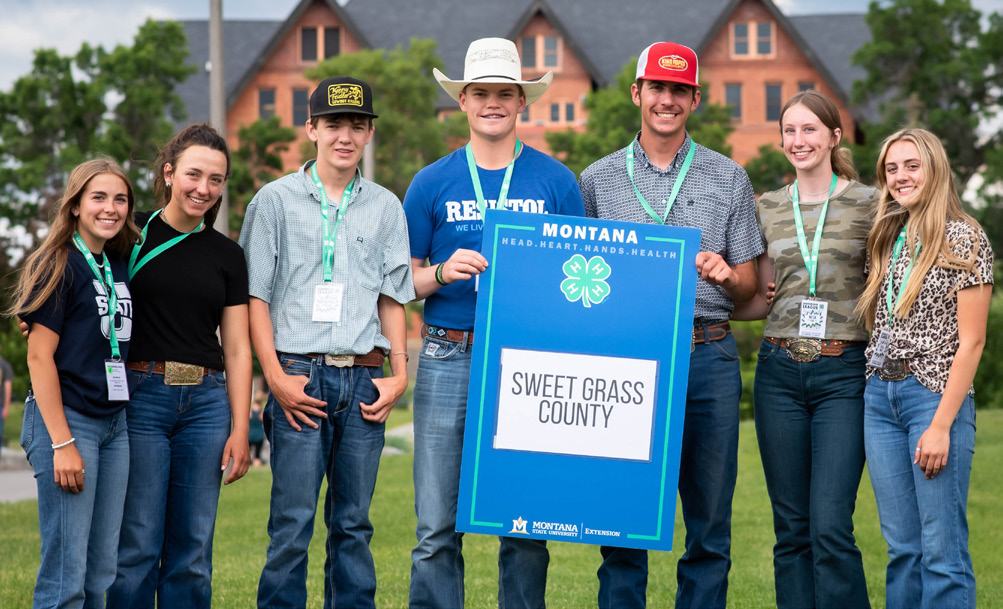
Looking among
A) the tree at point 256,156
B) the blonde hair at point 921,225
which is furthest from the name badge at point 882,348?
the tree at point 256,156

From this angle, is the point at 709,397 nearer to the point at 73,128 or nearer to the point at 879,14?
the point at 73,128

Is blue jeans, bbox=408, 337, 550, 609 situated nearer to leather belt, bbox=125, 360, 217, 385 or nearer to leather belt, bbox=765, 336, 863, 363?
leather belt, bbox=125, 360, 217, 385

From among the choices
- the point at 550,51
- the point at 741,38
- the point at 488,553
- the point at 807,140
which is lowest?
the point at 488,553

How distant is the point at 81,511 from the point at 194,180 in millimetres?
1483

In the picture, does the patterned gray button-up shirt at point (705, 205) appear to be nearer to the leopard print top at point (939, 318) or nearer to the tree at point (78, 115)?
the leopard print top at point (939, 318)

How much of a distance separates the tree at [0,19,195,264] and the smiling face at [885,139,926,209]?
28.1m

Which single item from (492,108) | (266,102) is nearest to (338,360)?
(492,108)

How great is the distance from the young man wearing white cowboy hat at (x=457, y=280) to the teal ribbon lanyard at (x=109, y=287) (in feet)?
4.27

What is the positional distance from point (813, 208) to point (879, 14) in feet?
122

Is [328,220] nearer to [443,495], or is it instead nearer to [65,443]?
[443,495]

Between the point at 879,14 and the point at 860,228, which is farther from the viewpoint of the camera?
the point at 879,14

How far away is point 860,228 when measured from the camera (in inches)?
206

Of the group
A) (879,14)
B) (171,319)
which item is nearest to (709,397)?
(171,319)

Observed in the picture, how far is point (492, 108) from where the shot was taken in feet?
16.5
